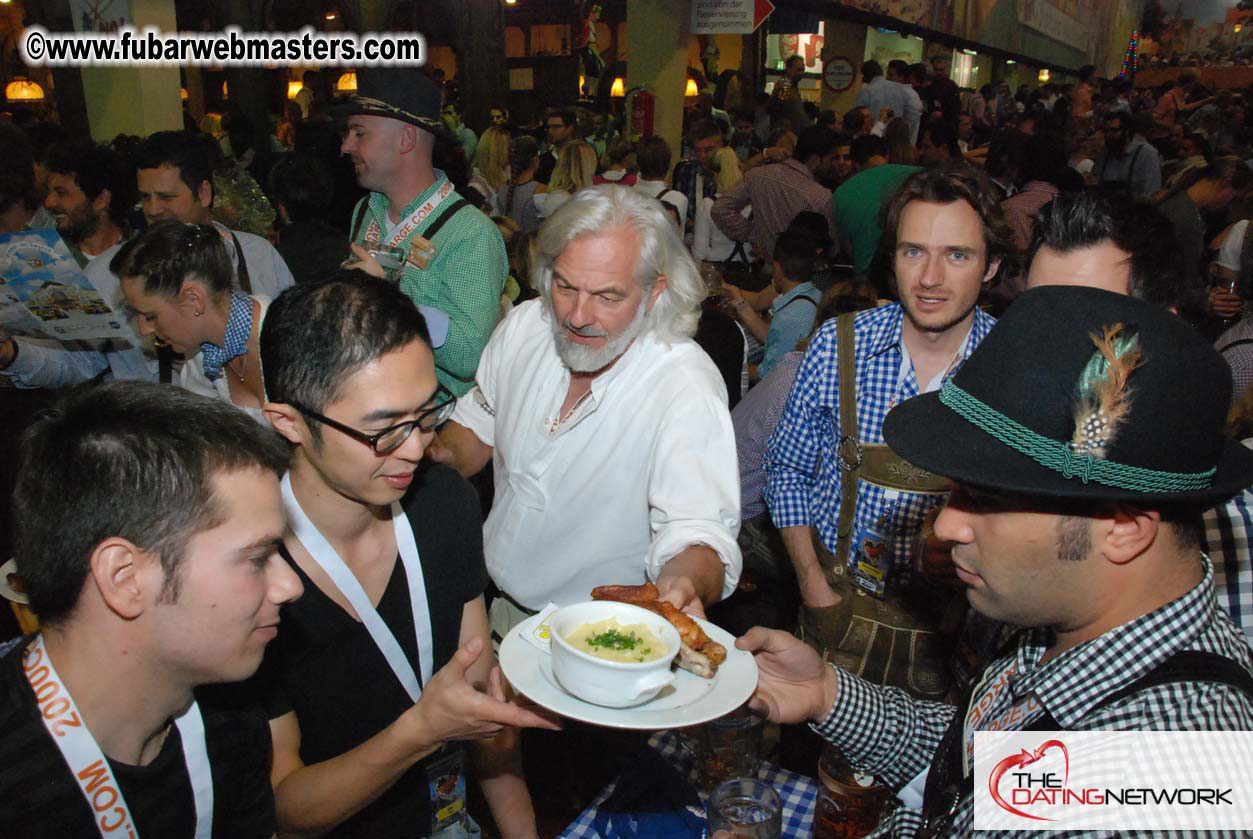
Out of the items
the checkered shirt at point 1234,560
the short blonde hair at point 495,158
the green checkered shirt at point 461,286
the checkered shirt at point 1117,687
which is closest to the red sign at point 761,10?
the short blonde hair at point 495,158

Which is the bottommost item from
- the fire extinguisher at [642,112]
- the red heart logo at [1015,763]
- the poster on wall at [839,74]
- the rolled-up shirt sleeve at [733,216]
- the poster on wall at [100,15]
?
the red heart logo at [1015,763]

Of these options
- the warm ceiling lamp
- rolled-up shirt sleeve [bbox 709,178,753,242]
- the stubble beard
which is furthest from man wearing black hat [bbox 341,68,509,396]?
the warm ceiling lamp

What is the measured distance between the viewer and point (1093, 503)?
139cm

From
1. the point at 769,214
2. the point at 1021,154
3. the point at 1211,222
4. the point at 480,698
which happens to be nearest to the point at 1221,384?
the point at 480,698

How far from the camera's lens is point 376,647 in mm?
2090

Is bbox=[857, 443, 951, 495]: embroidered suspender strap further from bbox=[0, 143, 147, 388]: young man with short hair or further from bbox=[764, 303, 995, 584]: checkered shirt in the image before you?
bbox=[0, 143, 147, 388]: young man with short hair

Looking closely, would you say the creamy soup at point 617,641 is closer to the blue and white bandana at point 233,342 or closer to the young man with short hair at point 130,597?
the young man with short hair at point 130,597

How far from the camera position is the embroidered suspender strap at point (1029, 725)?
125 centimetres

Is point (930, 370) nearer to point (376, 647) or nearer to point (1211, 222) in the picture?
point (376, 647)

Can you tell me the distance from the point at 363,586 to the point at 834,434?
1.69 m

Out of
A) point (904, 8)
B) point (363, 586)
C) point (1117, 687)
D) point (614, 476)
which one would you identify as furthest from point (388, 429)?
point (904, 8)

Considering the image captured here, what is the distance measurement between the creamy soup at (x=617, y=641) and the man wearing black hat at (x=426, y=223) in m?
2.25

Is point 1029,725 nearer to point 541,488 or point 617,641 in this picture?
point 617,641

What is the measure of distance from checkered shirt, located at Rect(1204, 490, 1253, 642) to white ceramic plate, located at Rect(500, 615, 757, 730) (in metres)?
1.14
